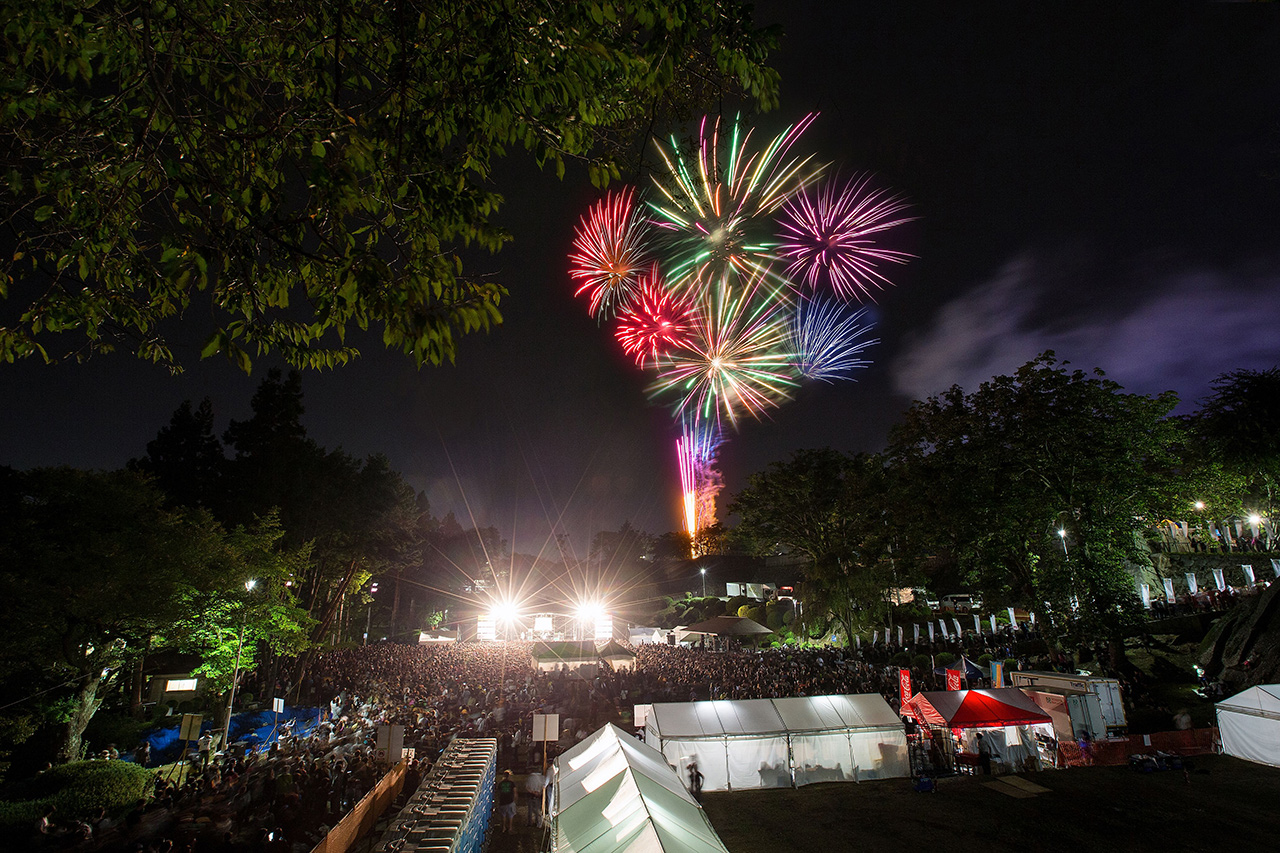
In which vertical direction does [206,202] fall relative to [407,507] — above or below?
below

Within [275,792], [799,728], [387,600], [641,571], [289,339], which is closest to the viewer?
[289,339]

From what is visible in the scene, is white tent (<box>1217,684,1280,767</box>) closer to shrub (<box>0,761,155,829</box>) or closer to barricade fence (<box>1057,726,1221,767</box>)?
barricade fence (<box>1057,726,1221,767</box>)

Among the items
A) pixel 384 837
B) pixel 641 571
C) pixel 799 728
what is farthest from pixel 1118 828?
pixel 641 571

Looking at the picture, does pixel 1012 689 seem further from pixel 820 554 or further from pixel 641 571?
pixel 641 571

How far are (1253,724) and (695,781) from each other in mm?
14799

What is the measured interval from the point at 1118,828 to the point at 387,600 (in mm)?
78787

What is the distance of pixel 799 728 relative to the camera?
44.3 ft

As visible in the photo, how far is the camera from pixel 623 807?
6.99 metres

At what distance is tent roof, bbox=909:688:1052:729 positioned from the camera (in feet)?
46.0

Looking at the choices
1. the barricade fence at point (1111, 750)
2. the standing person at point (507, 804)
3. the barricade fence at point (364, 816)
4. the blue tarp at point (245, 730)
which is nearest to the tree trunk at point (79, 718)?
the blue tarp at point (245, 730)

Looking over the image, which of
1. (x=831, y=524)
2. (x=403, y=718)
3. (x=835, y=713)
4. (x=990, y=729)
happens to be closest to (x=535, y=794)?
(x=835, y=713)

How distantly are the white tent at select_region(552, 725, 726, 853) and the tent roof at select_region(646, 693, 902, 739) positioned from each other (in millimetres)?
3579

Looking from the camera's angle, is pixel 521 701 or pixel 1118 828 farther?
pixel 521 701

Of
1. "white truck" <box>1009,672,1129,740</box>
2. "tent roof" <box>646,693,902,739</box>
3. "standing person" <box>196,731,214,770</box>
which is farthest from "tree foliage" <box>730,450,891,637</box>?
"standing person" <box>196,731,214,770</box>
